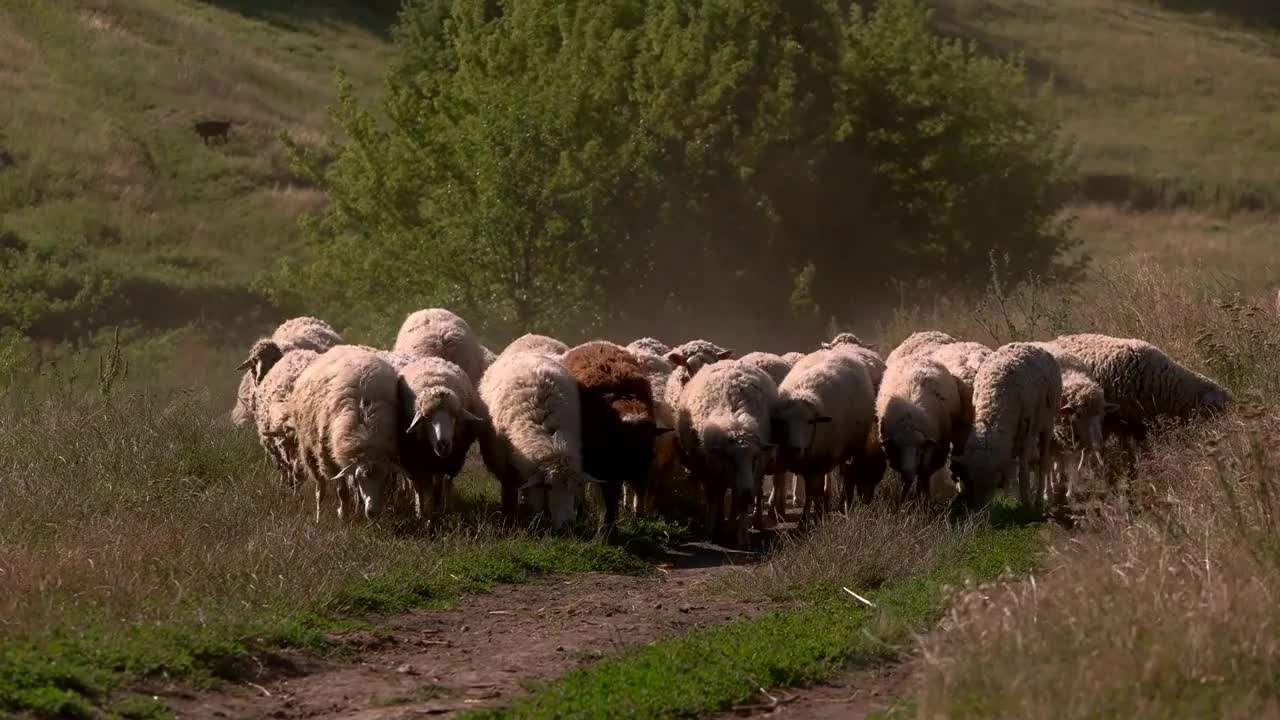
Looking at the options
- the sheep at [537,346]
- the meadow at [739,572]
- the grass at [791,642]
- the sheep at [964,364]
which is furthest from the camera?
the sheep at [537,346]

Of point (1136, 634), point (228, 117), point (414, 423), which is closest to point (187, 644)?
point (1136, 634)

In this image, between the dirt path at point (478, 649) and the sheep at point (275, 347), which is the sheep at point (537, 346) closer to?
the sheep at point (275, 347)

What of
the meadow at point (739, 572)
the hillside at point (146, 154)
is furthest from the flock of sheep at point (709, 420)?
the hillside at point (146, 154)

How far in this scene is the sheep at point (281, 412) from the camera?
16.7m

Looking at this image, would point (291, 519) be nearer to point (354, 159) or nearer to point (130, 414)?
point (130, 414)

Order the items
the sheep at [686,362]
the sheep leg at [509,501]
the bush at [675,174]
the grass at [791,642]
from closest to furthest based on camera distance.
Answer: the grass at [791,642], the sheep leg at [509,501], the sheep at [686,362], the bush at [675,174]

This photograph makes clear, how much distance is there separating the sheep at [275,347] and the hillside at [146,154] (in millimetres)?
21165

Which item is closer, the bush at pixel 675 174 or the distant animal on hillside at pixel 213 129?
the bush at pixel 675 174

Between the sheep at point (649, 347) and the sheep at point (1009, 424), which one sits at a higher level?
the sheep at point (1009, 424)

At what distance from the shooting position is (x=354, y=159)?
1416 inches

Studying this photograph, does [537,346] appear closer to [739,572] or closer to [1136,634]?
[739,572]

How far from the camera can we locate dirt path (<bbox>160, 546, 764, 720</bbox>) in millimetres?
9516

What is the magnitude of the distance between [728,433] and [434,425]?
261 centimetres

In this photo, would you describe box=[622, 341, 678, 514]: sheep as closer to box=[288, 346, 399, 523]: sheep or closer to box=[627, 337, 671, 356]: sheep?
box=[627, 337, 671, 356]: sheep
